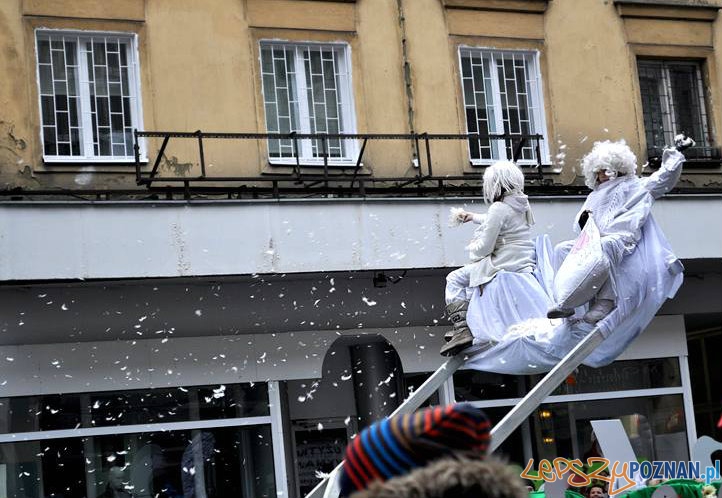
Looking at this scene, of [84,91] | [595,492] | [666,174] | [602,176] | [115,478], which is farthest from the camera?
[84,91]

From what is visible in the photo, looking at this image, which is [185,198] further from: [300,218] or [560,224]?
[560,224]

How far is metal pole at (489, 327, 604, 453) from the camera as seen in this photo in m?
7.07

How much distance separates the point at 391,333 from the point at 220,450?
93.3 inches

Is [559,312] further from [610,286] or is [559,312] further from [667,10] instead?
[667,10]

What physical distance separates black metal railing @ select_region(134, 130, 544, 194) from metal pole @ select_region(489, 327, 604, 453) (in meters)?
6.64

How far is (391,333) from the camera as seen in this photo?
1470 centimetres

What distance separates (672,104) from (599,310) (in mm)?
9663

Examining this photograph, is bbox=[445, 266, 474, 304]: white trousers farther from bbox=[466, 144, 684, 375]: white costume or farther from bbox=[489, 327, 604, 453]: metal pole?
bbox=[489, 327, 604, 453]: metal pole

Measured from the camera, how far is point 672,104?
1675 cm

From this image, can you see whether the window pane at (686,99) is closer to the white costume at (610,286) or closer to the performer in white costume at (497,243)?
the performer in white costume at (497,243)

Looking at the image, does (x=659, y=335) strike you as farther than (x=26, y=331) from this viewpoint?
Yes

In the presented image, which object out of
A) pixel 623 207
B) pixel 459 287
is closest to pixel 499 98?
pixel 459 287

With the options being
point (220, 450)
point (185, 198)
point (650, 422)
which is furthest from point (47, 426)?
point (650, 422)

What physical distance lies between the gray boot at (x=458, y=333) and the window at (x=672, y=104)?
332 inches
